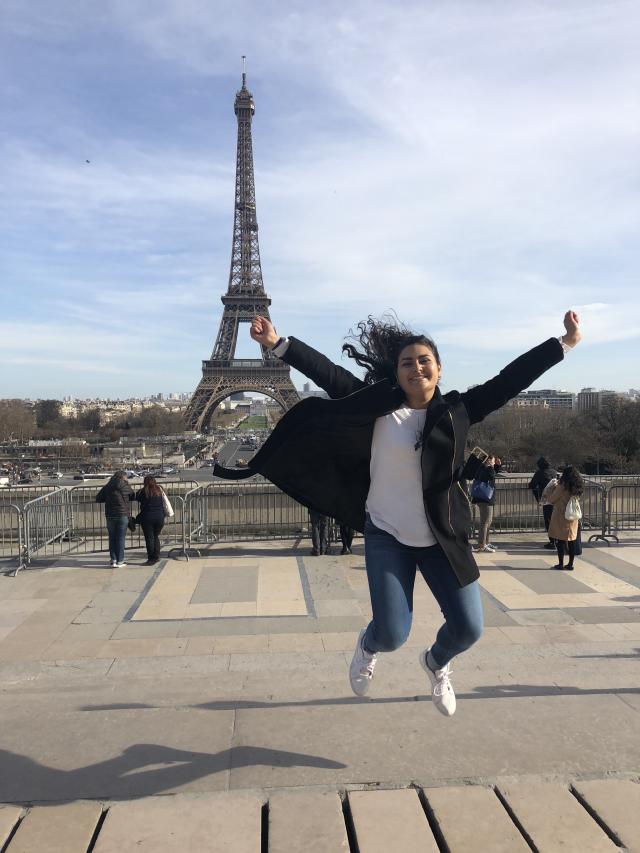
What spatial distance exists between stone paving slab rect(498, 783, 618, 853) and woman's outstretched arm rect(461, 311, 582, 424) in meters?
1.66

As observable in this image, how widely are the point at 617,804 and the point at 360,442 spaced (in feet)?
6.19

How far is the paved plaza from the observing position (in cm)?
265

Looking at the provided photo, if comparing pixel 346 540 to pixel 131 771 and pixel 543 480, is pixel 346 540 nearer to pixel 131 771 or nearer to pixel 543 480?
pixel 543 480

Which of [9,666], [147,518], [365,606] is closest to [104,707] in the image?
[9,666]

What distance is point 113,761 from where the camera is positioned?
10.4 ft

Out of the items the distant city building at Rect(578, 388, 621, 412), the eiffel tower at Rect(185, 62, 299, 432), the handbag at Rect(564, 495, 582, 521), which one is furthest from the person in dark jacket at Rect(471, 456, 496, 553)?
the eiffel tower at Rect(185, 62, 299, 432)

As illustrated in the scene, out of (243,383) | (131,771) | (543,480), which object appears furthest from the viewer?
(243,383)

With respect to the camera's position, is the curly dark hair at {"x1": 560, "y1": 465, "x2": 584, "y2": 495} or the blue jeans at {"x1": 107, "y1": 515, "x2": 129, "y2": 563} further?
the blue jeans at {"x1": 107, "y1": 515, "x2": 129, "y2": 563}

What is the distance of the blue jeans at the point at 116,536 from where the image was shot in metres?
8.20

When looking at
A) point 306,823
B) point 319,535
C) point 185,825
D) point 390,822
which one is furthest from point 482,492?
point 185,825

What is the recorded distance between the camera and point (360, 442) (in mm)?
3348

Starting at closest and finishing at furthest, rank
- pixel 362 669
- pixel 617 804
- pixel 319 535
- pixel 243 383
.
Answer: pixel 617 804
pixel 362 669
pixel 319 535
pixel 243 383

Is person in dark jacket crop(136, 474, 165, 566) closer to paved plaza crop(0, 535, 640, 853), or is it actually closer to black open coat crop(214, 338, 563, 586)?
paved plaza crop(0, 535, 640, 853)

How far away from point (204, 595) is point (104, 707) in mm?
3070
